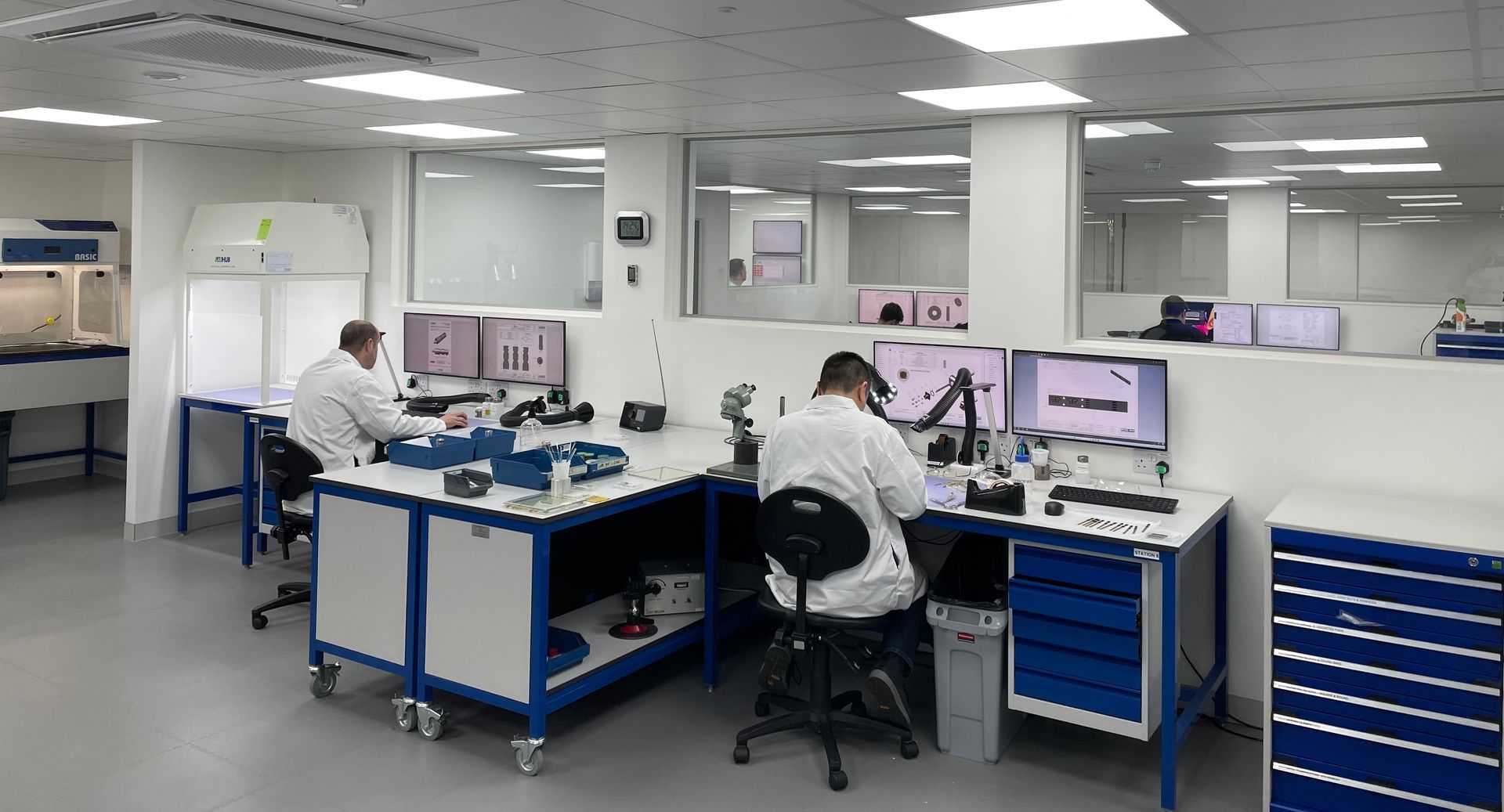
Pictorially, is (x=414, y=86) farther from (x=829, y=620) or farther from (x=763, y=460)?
(x=829, y=620)

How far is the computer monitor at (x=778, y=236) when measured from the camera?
353 inches

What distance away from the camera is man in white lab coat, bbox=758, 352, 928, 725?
10.3 ft

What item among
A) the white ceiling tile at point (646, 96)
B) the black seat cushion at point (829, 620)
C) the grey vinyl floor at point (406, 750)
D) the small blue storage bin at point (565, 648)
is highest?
the white ceiling tile at point (646, 96)

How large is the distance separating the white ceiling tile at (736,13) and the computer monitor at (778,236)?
6197mm

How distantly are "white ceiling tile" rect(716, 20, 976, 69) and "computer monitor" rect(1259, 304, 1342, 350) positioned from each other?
A: 346 cm

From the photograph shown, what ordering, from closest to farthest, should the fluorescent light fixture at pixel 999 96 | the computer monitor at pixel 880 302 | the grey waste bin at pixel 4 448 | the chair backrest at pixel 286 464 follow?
the fluorescent light fixture at pixel 999 96 → the chair backrest at pixel 286 464 → the grey waste bin at pixel 4 448 → the computer monitor at pixel 880 302

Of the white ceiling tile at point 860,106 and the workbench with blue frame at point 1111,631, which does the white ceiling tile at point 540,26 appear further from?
the workbench with blue frame at point 1111,631

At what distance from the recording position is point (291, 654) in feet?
13.3

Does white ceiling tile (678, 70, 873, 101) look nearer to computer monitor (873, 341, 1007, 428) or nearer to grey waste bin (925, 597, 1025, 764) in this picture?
computer monitor (873, 341, 1007, 428)

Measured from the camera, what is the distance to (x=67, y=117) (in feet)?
15.8

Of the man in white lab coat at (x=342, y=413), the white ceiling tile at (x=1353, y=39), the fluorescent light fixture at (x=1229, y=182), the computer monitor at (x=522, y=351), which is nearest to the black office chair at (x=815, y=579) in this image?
the white ceiling tile at (x=1353, y=39)

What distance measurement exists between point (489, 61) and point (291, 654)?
2.40 m

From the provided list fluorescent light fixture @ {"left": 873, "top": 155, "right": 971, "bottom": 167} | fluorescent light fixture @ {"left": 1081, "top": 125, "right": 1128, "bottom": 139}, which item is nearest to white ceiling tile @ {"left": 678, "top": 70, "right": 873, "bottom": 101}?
fluorescent light fixture @ {"left": 1081, "top": 125, "right": 1128, "bottom": 139}

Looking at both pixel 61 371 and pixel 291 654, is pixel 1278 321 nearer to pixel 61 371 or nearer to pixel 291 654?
Result: pixel 291 654
